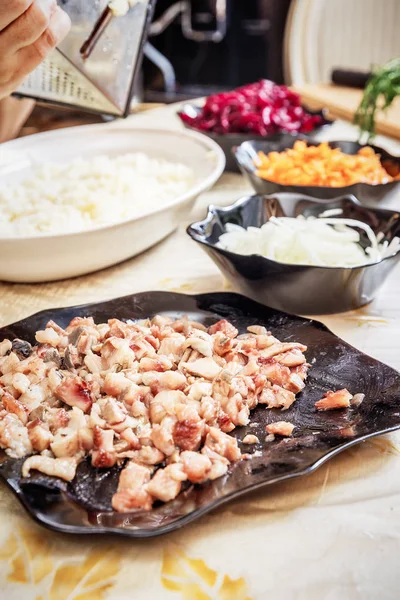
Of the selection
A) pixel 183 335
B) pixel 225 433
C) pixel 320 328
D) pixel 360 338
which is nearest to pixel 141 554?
pixel 225 433

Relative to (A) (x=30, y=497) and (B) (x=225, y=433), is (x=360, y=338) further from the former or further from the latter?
(A) (x=30, y=497)

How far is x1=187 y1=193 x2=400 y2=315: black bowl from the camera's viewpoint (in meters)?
1.41

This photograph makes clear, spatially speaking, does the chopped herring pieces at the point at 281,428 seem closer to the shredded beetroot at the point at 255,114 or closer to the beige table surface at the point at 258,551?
the beige table surface at the point at 258,551

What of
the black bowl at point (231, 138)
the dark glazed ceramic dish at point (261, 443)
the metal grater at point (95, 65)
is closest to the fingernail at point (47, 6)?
the metal grater at point (95, 65)

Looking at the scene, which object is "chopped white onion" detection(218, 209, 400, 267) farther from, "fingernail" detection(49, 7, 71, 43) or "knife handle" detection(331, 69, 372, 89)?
"knife handle" detection(331, 69, 372, 89)

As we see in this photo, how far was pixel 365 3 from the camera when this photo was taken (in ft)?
15.4

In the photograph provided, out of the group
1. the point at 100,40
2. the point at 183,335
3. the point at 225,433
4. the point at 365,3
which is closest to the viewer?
the point at 225,433

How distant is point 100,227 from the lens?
153 centimetres

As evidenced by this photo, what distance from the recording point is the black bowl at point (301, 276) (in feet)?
4.63

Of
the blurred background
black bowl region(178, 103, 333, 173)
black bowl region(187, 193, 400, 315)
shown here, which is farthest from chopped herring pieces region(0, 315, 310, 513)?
the blurred background

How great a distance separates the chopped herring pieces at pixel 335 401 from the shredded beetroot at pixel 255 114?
4.91 feet

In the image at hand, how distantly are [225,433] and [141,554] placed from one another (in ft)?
0.80

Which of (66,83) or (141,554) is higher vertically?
(66,83)

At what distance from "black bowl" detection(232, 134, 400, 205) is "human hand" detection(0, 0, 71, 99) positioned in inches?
29.5
